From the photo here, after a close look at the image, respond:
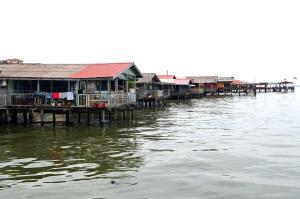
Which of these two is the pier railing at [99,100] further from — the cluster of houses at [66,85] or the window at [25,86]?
the window at [25,86]

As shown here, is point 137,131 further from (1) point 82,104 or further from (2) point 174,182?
(2) point 174,182

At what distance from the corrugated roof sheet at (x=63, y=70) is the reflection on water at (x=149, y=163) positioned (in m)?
3.86

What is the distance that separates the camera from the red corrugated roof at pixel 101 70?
2316 centimetres

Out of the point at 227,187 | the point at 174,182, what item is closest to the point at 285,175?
the point at 227,187

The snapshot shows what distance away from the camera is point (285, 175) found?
35.6 ft

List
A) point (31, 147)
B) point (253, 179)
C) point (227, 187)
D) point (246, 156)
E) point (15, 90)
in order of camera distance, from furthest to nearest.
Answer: point (15, 90), point (31, 147), point (246, 156), point (253, 179), point (227, 187)

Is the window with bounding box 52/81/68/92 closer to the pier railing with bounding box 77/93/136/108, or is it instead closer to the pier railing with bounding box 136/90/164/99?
the pier railing with bounding box 77/93/136/108

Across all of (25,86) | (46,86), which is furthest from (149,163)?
(25,86)

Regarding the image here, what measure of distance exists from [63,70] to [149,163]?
14039mm

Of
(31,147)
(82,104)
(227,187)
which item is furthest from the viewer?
(82,104)

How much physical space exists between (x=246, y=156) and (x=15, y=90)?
16128 mm

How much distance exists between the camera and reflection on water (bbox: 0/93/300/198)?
31.2ft

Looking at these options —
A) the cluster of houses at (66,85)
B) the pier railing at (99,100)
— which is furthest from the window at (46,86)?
the pier railing at (99,100)

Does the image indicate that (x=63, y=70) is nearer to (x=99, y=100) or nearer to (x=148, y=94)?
(x=99, y=100)
